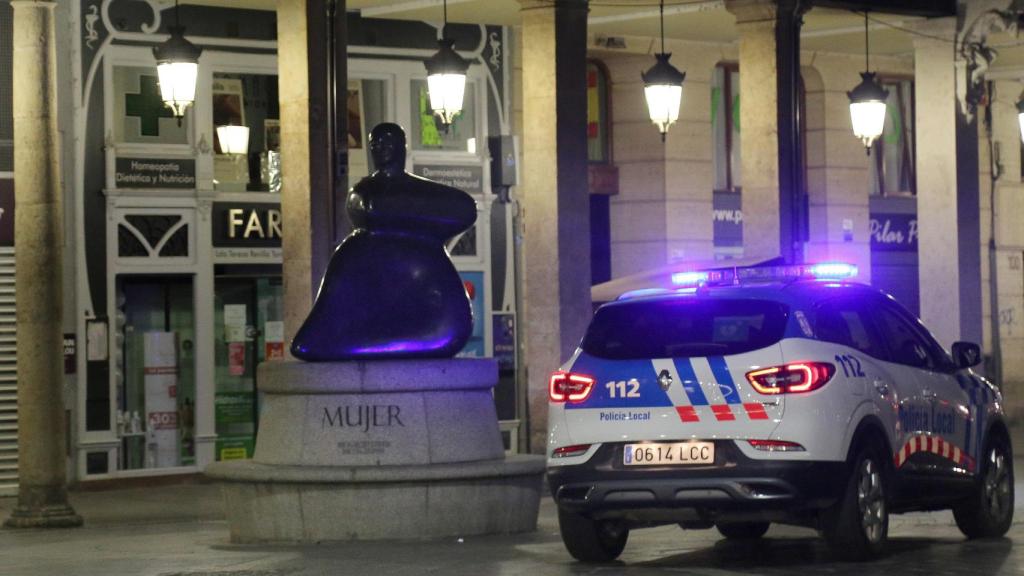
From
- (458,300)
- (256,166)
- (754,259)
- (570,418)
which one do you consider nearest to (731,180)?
(754,259)

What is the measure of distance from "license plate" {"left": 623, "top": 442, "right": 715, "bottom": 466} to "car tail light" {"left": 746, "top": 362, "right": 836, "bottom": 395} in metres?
0.42

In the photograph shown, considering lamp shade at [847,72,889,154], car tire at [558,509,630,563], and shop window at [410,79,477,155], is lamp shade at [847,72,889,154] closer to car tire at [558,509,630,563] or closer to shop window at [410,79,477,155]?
shop window at [410,79,477,155]

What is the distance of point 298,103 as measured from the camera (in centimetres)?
1859

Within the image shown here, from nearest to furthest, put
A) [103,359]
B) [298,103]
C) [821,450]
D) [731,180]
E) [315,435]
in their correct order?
[821,450] < [315,435] < [298,103] < [103,359] < [731,180]

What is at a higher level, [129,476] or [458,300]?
[458,300]

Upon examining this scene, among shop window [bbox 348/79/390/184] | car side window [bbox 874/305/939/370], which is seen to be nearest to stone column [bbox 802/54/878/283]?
shop window [bbox 348/79/390/184]

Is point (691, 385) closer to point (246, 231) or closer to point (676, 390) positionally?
point (676, 390)

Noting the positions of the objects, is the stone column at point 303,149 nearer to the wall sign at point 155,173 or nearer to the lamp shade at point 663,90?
the wall sign at point 155,173

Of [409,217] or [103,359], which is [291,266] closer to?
[103,359]

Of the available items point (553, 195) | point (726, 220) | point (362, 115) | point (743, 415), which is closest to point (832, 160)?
point (726, 220)

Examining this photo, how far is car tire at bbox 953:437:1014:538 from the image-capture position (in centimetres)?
1322

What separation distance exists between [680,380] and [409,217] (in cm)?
309

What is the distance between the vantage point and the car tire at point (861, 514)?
37.5ft

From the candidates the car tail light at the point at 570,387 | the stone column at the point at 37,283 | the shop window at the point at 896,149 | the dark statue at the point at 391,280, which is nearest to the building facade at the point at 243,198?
the stone column at the point at 37,283
